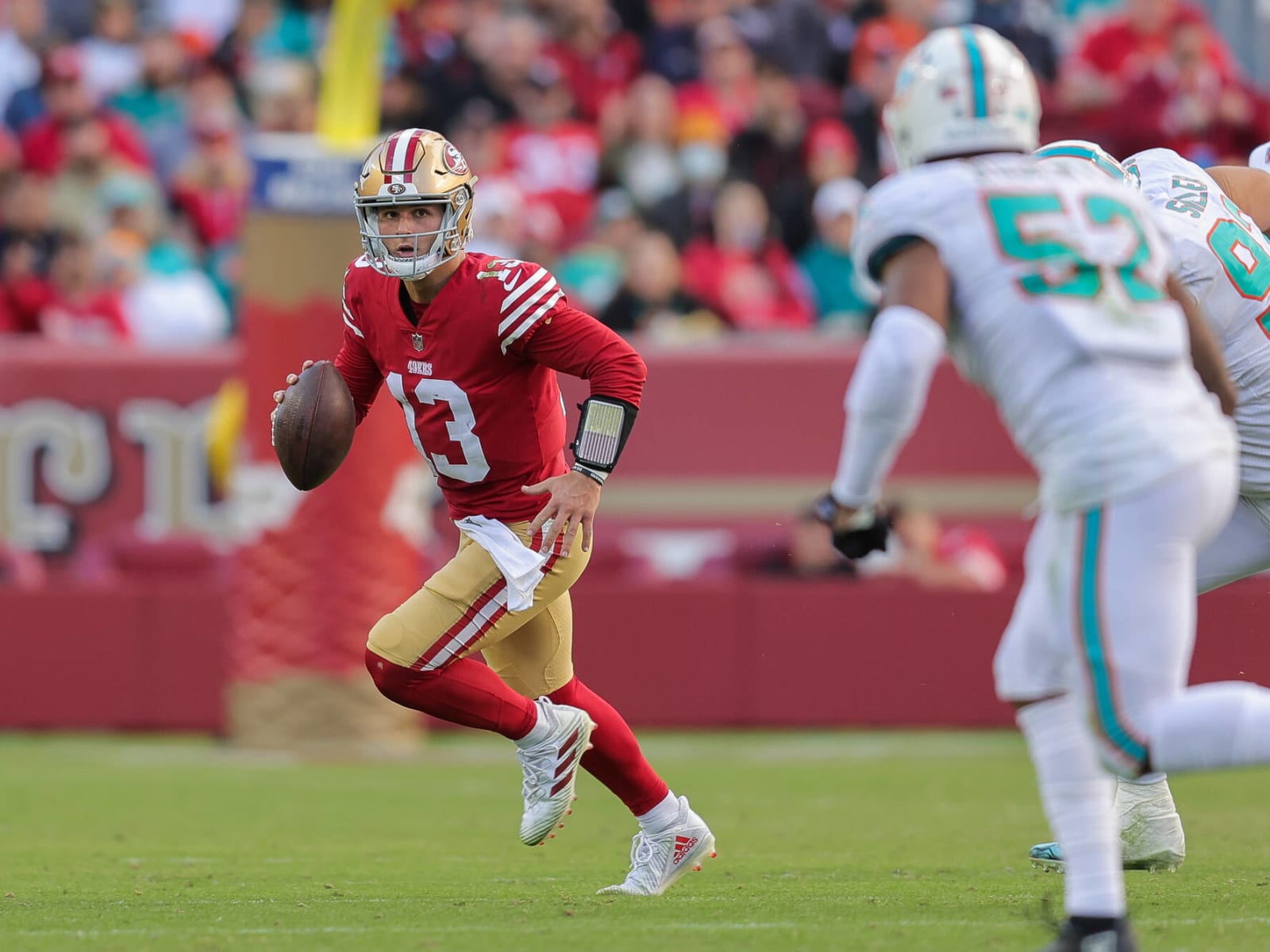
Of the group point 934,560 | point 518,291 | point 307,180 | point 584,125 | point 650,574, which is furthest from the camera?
point 584,125

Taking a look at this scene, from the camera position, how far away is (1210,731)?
156 inches

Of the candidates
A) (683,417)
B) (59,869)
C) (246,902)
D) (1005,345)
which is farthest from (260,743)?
(1005,345)

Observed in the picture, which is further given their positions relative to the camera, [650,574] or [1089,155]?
[650,574]

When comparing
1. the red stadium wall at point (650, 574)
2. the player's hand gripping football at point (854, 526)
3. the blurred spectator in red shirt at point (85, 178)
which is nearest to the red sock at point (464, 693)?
the player's hand gripping football at point (854, 526)

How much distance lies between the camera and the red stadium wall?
11.4 m

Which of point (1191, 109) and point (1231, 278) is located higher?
point (1191, 109)

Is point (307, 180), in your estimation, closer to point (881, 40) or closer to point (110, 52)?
point (110, 52)

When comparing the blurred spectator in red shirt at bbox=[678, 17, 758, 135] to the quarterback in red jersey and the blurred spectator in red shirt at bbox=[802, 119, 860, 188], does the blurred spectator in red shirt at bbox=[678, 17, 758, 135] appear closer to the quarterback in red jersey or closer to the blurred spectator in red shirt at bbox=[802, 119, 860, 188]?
the blurred spectator in red shirt at bbox=[802, 119, 860, 188]

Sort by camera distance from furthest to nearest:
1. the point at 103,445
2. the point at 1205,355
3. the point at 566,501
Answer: the point at 103,445 → the point at 566,501 → the point at 1205,355

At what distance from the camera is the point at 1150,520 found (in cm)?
396

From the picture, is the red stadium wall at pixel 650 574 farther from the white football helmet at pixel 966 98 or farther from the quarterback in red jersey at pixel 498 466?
the white football helmet at pixel 966 98

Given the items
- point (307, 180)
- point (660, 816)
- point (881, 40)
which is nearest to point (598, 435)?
point (660, 816)

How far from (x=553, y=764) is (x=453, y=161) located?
1.70m

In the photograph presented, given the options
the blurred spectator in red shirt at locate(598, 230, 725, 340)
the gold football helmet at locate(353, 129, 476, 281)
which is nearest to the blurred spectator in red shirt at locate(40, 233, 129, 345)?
the blurred spectator in red shirt at locate(598, 230, 725, 340)
